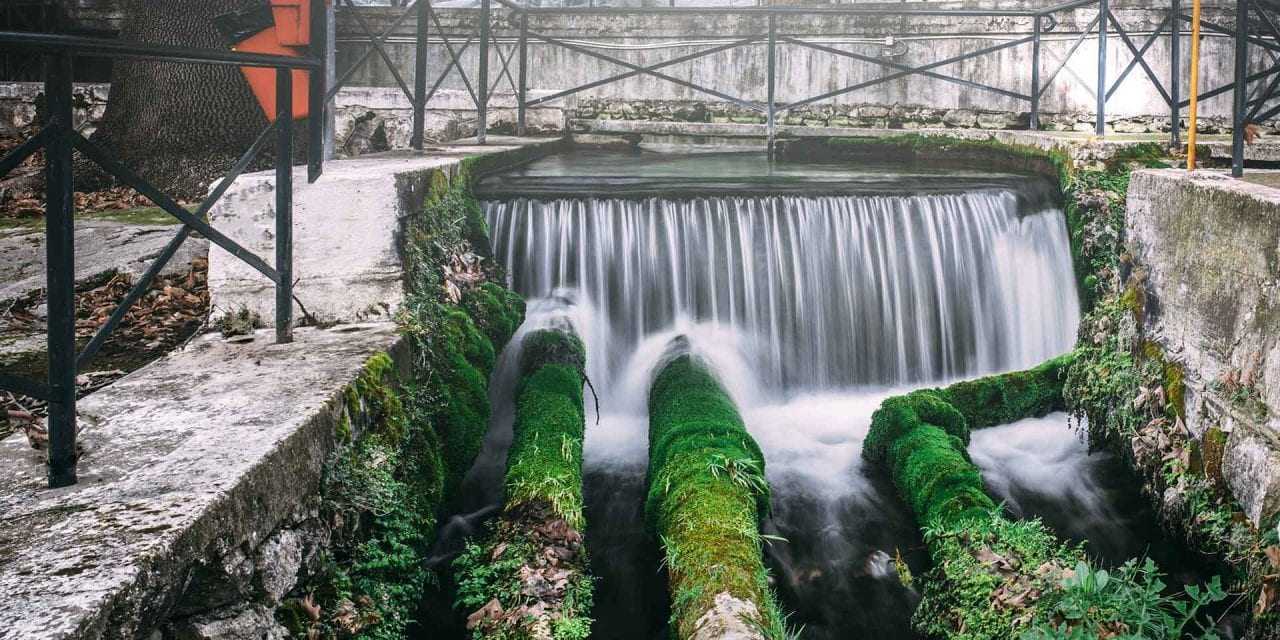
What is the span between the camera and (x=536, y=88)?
13.6m

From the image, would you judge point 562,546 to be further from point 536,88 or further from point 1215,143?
point 536,88

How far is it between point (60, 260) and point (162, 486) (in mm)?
606

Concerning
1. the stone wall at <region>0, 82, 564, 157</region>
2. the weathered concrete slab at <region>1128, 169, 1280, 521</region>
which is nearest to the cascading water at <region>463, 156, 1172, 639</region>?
the weathered concrete slab at <region>1128, 169, 1280, 521</region>

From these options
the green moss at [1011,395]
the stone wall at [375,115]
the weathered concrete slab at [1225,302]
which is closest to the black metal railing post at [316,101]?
the green moss at [1011,395]

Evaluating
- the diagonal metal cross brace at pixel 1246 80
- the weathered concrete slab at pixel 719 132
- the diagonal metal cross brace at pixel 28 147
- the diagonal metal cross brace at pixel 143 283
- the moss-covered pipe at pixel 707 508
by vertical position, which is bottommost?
the moss-covered pipe at pixel 707 508

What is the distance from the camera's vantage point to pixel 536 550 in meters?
4.30

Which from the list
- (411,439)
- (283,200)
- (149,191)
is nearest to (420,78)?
(283,200)

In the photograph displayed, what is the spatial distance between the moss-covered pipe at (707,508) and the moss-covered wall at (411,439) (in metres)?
0.91

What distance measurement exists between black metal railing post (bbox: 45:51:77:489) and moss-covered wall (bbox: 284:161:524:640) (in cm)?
82

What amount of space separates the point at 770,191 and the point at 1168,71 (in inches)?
269

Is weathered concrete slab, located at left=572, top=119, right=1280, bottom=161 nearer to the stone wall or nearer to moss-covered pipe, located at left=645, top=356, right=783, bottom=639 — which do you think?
the stone wall

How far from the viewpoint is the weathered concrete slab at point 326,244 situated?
477 centimetres

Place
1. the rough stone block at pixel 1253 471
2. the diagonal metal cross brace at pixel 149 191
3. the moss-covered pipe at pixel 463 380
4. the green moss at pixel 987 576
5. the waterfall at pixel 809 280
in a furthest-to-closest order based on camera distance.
→ the waterfall at pixel 809 280, the moss-covered pipe at pixel 463 380, the rough stone block at pixel 1253 471, the green moss at pixel 987 576, the diagonal metal cross brace at pixel 149 191

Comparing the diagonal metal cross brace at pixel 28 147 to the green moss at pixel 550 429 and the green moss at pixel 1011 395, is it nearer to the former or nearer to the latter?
the green moss at pixel 550 429
